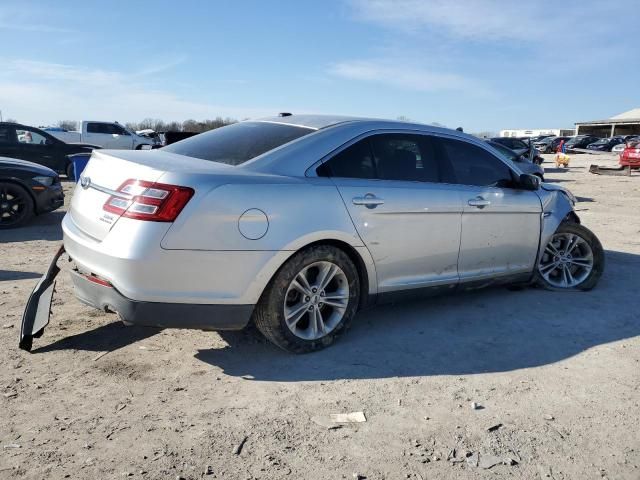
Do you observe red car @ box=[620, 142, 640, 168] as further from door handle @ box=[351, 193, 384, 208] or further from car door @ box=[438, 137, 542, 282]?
door handle @ box=[351, 193, 384, 208]

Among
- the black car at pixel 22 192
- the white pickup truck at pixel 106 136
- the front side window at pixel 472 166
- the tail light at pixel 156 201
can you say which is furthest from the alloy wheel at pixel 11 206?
the white pickup truck at pixel 106 136

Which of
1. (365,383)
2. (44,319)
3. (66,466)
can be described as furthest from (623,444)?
(44,319)

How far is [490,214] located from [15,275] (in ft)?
15.5

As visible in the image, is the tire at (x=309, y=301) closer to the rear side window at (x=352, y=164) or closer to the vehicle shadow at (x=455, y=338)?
the vehicle shadow at (x=455, y=338)

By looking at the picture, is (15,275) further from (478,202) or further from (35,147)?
(35,147)

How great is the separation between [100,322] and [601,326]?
13.1 ft

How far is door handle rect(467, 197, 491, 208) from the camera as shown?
4.58 m

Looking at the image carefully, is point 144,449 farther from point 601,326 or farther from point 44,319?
point 601,326

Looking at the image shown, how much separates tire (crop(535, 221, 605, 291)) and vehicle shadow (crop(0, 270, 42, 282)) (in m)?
5.10

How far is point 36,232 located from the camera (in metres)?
8.36

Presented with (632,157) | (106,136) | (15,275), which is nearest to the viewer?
(15,275)

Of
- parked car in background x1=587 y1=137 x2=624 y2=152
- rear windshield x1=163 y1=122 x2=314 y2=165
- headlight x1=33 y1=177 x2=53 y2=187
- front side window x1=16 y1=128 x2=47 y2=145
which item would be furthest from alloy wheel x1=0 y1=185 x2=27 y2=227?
parked car in background x1=587 y1=137 x2=624 y2=152

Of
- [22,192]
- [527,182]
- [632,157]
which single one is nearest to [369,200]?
[527,182]

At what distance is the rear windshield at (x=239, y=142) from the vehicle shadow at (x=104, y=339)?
4.49ft
